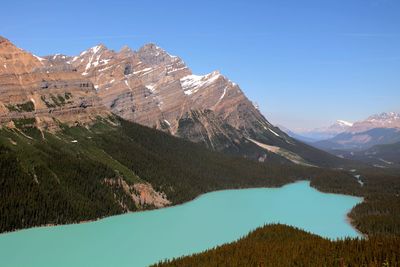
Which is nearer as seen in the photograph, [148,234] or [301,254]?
[301,254]

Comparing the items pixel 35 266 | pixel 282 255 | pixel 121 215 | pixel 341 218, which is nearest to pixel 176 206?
pixel 121 215

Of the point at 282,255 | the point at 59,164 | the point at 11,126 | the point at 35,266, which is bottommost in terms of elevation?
the point at 35,266

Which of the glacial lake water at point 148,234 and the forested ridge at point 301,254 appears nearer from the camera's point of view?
the forested ridge at point 301,254

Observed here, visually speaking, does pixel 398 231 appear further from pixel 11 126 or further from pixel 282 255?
pixel 11 126

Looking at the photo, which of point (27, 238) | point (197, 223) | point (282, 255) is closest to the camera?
point (282, 255)

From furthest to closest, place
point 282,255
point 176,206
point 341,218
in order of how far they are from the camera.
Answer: point 176,206 < point 341,218 < point 282,255

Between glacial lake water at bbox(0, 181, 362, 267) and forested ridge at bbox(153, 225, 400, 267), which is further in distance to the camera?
glacial lake water at bbox(0, 181, 362, 267)

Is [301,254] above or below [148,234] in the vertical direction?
above

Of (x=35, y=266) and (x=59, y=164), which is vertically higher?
(x=59, y=164)
